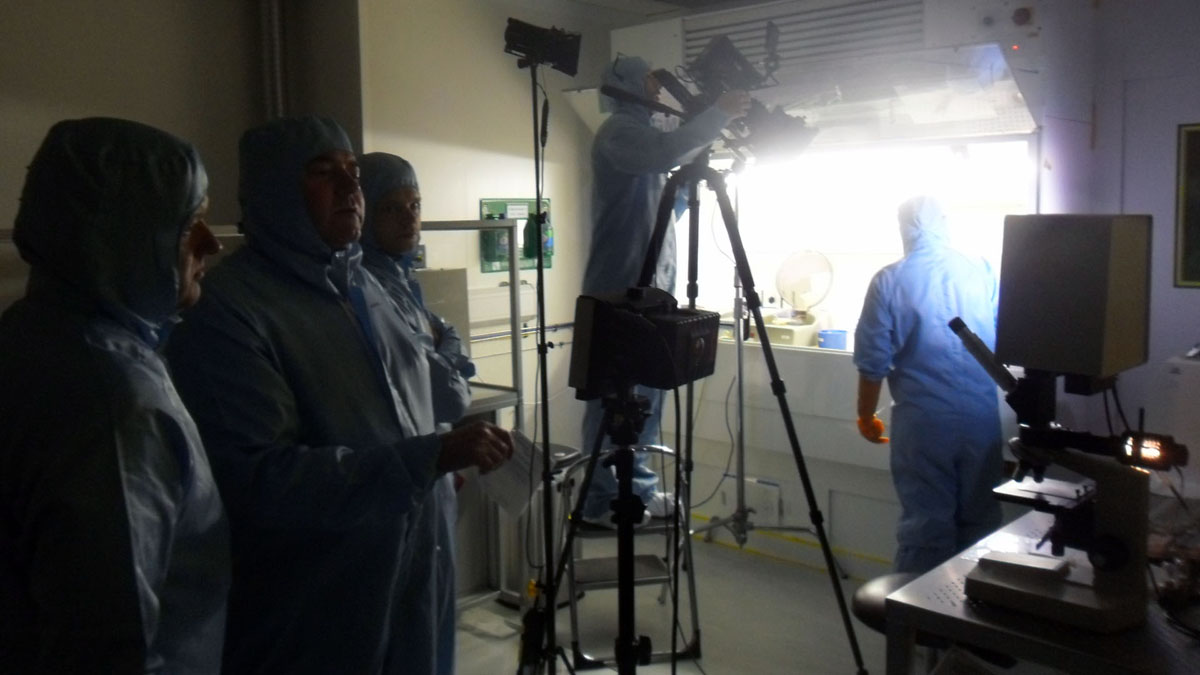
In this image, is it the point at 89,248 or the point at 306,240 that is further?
the point at 306,240

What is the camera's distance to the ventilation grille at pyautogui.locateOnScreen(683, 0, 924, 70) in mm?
2824

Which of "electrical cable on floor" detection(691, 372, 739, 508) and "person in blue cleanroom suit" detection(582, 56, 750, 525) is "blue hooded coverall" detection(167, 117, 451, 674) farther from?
"electrical cable on floor" detection(691, 372, 739, 508)

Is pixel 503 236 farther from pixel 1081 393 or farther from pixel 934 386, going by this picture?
pixel 1081 393

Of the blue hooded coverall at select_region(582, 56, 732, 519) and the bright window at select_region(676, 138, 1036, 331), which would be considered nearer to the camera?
the blue hooded coverall at select_region(582, 56, 732, 519)

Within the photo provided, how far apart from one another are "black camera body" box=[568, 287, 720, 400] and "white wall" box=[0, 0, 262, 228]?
6.35 feet

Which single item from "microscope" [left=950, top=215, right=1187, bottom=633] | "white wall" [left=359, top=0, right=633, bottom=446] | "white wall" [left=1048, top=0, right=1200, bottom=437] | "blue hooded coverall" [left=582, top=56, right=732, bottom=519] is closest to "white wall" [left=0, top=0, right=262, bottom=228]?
"white wall" [left=359, top=0, right=633, bottom=446]

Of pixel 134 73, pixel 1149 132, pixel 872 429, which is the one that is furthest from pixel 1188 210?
pixel 134 73

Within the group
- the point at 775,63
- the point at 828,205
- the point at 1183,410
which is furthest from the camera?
the point at 828,205

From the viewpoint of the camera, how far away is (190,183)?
3.17ft

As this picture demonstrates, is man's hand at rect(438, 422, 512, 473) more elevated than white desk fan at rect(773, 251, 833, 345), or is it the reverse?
white desk fan at rect(773, 251, 833, 345)

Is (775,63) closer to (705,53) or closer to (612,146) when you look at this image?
(705,53)

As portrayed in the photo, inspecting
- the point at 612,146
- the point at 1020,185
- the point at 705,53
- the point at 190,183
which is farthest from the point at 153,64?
the point at 1020,185

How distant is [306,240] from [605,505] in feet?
5.83

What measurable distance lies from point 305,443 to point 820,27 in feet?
7.89
